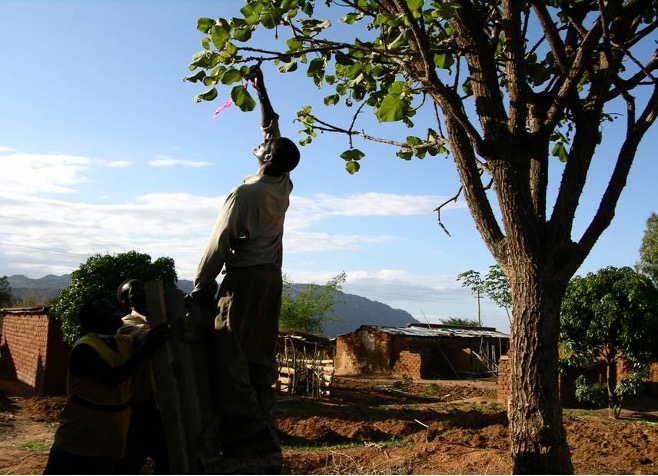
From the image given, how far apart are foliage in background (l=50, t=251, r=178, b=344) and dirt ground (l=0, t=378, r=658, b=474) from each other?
220 centimetres

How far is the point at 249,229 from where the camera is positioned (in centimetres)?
331

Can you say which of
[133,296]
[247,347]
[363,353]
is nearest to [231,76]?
[133,296]

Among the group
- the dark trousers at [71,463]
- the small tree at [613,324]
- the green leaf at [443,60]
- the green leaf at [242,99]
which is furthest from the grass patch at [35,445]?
the small tree at [613,324]

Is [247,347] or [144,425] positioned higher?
[247,347]

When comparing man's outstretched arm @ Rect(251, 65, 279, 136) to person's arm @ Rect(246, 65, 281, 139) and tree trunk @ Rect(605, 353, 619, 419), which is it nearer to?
person's arm @ Rect(246, 65, 281, 139)

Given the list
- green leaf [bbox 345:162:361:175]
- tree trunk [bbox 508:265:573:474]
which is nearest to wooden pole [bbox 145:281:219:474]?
tree trunk [bbox 508:265:573:474]

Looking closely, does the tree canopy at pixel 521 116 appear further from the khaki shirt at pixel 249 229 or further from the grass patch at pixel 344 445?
the grass patch at pixel 344 445

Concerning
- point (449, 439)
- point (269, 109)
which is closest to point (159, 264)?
point (449, 439)

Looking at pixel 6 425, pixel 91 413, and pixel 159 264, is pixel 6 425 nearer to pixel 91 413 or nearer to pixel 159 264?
pixel 159 264

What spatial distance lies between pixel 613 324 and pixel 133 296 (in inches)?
448

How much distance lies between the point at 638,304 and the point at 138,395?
37.6 feet

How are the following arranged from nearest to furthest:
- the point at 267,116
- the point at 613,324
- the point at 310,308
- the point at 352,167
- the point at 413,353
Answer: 1. the point at 267,116
2. the point at 352,167
3. the point at 613,324
4. the point at 413,353
5. the point at 310,308

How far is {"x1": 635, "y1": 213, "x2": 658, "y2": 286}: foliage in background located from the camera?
1399 inches

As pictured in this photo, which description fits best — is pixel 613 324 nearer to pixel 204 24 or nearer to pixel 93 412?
pixel 204 24
